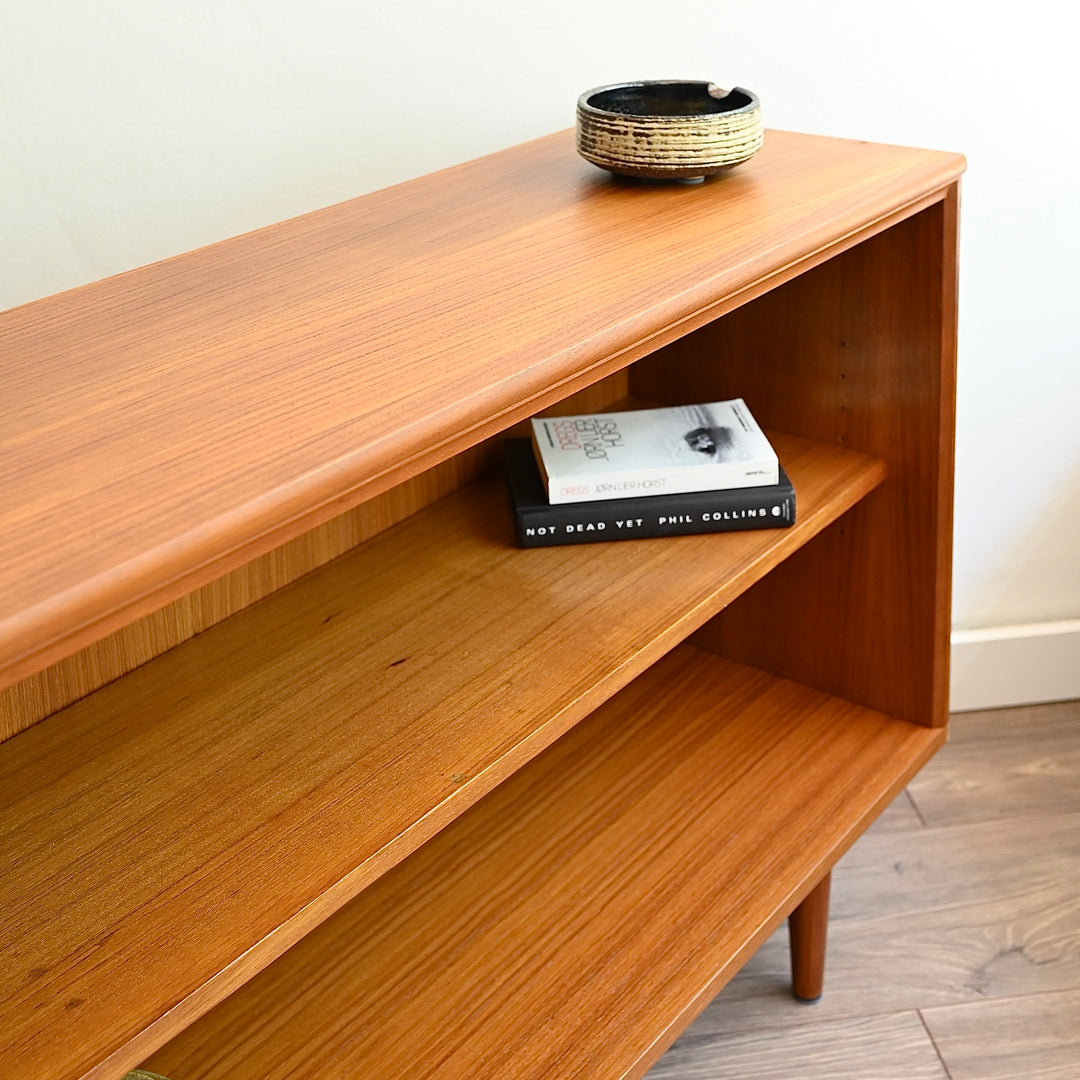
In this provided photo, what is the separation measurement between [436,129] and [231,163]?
0.82ft

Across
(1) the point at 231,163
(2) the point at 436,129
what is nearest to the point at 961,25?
(2) the point at 436,129

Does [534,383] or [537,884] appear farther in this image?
[537,884]

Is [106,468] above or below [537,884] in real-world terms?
above

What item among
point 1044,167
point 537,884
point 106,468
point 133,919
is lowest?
point 537,884

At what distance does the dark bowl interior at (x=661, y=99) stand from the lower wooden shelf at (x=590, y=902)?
2.23 ft

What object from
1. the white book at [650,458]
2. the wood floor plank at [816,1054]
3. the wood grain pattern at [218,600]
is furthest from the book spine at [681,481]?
the wood floor plank at [816,1054]

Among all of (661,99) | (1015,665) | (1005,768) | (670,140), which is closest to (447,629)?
(670,140)

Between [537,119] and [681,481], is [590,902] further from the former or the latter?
[537,119]

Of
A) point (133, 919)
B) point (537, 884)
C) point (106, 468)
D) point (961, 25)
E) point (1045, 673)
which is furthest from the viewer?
point (1045, 673)

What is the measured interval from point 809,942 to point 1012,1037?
0.90 ft

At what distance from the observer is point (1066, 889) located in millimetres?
1766

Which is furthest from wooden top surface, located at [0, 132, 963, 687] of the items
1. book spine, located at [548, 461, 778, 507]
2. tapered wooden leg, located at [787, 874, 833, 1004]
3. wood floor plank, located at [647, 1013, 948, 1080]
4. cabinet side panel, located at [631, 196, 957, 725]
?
wood floor plank, located at [647, 1013, 948, 1080]

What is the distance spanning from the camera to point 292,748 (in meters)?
0.97

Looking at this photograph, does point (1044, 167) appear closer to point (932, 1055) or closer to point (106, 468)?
point (932, 1055)
